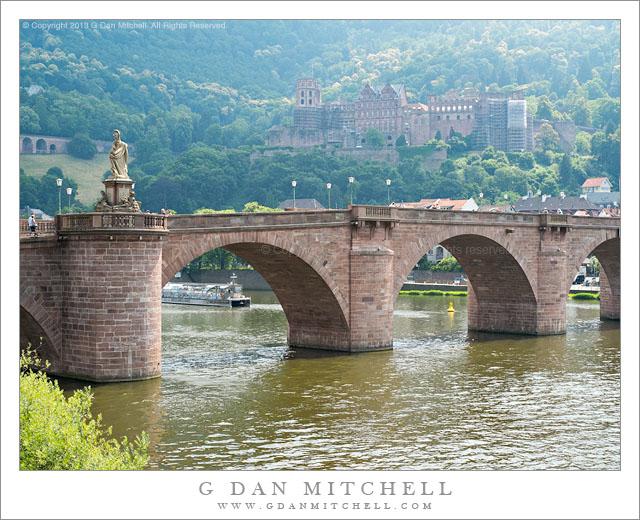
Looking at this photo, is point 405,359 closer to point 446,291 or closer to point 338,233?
point 338,233

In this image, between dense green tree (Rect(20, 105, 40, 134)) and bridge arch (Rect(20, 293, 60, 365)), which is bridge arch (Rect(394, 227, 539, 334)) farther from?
dense green tree (Rect(20, 105, 40, 134))

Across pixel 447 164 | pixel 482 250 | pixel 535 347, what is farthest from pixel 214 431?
pixel 447 164

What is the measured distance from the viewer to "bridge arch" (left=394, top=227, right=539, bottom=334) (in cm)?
5088

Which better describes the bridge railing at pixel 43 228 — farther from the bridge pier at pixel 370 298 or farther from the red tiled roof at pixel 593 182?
the red tiled roof at pixel 593 182

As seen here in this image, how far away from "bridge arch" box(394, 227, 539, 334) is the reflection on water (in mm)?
2785

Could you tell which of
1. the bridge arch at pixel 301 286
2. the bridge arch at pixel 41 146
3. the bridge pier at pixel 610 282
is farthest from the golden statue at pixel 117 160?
the bridge arch at pixel 41 146

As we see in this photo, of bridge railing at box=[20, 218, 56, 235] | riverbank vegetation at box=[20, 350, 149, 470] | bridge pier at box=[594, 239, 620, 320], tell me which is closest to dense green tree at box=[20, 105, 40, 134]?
bridge pier at box=[594, 239, 620, 320]

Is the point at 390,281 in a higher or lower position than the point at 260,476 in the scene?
higher

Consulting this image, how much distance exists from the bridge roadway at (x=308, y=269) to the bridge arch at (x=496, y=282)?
67 mm

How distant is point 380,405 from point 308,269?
37.2ft

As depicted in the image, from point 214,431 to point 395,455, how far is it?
5.70 meters

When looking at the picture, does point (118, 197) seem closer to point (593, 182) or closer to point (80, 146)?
point (593, 182)

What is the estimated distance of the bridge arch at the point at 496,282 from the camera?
167ft

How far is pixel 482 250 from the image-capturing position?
51.9 meters
